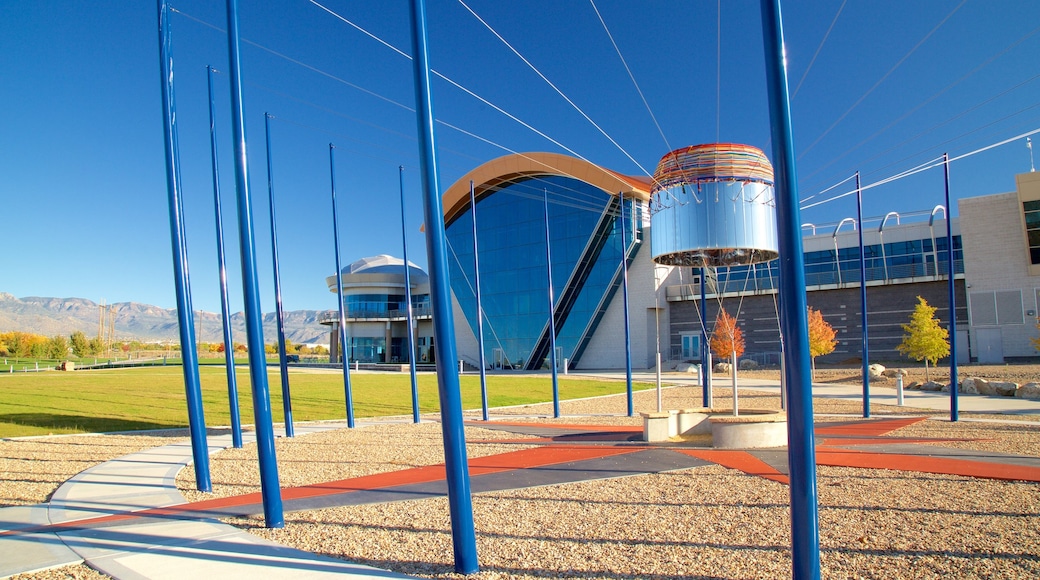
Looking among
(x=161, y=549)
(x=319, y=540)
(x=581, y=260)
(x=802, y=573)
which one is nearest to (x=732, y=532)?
(x=802, y=573)

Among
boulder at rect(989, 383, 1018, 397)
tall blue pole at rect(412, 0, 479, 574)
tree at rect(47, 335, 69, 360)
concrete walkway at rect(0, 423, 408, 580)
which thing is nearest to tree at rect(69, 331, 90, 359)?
tree at rect(47, 335, 69, 360)

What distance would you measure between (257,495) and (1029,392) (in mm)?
26026

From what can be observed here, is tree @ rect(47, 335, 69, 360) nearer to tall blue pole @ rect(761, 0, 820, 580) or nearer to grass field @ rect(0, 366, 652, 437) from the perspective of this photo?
grass field @ rect(0, 366, 652, 437)

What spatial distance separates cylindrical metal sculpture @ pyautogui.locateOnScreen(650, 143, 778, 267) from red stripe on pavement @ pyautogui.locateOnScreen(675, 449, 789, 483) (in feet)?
11.9

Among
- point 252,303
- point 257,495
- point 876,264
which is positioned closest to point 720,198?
point 252,303

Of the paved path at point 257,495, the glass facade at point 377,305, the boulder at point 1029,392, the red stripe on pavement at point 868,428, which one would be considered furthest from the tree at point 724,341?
the glass facade at point 377,305

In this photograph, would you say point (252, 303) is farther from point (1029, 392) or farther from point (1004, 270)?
A: point (1004, 270)

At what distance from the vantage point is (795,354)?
4.45 m

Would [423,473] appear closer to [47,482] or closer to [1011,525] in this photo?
[47,482]

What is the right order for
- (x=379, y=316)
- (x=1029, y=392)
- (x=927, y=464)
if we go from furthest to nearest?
(x=379, y=316)
(x=1029, y=392)
(x=927, y=464)

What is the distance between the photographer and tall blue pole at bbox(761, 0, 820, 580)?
174 inches

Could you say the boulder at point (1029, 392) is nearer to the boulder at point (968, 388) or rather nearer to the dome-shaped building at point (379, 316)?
the boulder at point (968, 388)

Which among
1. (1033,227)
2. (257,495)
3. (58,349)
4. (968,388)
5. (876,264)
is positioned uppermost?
(1033,227)

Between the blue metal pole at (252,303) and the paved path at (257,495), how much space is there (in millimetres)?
539
